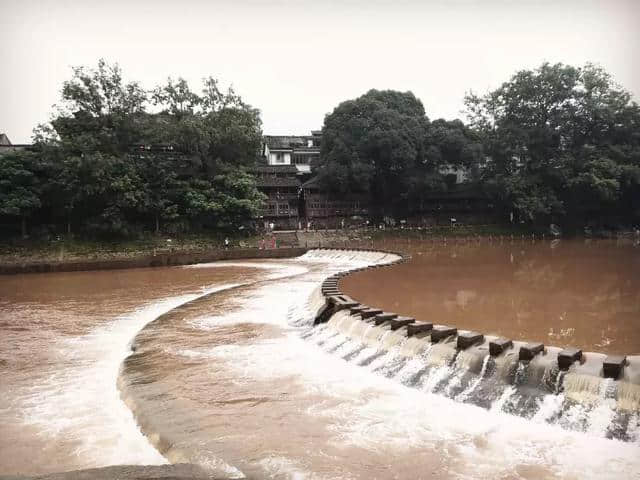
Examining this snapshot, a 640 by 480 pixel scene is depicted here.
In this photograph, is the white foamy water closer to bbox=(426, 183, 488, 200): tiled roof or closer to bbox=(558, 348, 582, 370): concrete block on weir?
bbox=(558, 348, 582, 370): concrete block on weir

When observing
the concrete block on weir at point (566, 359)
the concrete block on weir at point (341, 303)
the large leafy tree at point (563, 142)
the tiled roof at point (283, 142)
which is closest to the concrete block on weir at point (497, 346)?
the concrete block on weir at point (566, 359)

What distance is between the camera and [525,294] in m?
15.4

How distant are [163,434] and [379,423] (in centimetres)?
298

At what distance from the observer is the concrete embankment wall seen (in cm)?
2747

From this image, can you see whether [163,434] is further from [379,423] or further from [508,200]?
[508,200]

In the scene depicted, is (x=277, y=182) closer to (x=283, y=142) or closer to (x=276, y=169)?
(x=276, y=169)

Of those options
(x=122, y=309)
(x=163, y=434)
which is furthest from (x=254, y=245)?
(x=163, y=434)

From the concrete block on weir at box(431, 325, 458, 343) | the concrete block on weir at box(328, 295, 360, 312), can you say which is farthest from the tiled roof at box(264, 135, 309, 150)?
the concrete block on weir at box(431, 325, 458, 343)

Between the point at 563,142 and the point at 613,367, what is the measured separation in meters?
44.6

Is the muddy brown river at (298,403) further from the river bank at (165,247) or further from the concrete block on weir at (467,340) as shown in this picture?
the river bank at (165,247)

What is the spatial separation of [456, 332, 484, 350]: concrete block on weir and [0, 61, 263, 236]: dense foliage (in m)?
30.9

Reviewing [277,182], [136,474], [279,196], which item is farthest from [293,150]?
[136,474]

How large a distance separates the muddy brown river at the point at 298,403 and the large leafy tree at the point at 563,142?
31.3 meters

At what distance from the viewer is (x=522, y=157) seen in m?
44.0
